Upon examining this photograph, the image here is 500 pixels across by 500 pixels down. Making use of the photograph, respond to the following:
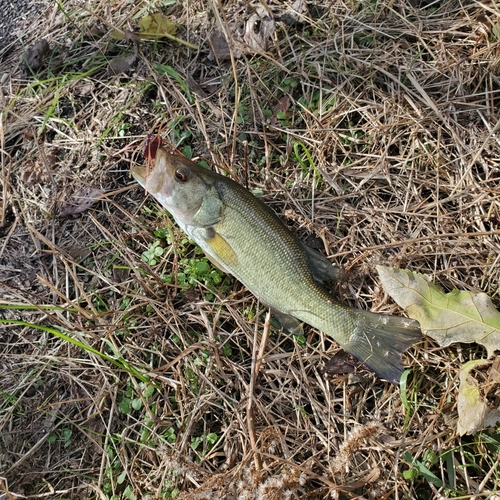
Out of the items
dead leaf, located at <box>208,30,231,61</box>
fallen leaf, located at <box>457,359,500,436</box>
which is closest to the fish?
fallen leaf, located at <box>457,359,500,436</box>

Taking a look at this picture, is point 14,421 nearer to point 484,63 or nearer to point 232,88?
point 232,88

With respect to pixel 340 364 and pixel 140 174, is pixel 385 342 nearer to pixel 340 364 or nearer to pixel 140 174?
pixel 340 364

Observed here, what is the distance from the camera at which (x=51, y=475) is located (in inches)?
131

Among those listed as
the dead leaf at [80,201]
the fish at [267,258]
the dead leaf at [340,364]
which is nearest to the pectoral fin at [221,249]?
the fish at [267,258]

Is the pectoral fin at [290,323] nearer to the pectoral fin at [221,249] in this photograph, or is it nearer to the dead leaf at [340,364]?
the dead leaf at [340,364]

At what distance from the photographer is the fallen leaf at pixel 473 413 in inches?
111

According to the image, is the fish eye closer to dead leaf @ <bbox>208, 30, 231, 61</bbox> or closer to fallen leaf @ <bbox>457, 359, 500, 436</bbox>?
dead leaf @ <bbox>208, 30, 231, 61</bbox>

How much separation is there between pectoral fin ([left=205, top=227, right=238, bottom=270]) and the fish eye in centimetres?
38

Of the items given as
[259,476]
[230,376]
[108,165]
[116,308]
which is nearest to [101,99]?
[108,165]

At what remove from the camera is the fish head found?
337 cm

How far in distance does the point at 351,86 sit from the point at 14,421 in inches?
141

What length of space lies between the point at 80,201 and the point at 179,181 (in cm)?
115

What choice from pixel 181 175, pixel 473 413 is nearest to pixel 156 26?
pixel 181 175

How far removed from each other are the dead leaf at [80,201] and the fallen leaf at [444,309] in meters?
2.37
